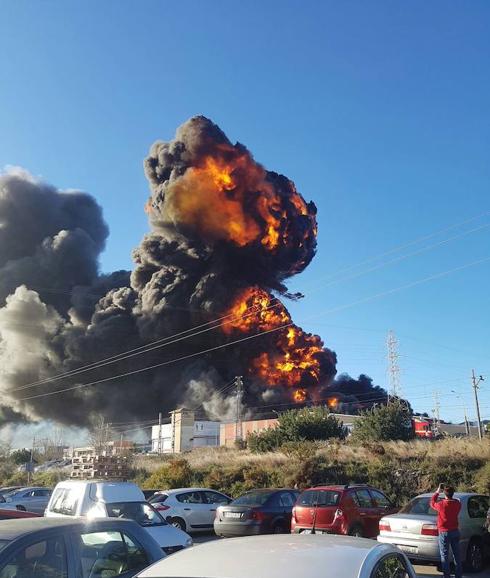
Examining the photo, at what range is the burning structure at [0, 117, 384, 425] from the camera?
6297 cm

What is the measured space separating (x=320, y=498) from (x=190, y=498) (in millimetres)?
5289

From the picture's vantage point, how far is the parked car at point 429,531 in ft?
32.1

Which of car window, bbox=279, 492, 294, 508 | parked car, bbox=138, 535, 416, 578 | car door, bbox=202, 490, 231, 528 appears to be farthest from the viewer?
car door, bbox=202, 490, 231, 528

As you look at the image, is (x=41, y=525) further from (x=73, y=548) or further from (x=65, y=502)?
(x=65, y=502)

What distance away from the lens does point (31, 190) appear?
3049 inches

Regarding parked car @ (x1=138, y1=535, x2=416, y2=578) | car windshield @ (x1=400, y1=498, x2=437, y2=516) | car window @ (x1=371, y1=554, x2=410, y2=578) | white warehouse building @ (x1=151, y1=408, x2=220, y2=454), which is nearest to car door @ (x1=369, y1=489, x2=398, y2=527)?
car windshield @ (x1=400, y1=498, x2=437, y2=516)

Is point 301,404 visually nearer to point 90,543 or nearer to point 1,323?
point 1,323

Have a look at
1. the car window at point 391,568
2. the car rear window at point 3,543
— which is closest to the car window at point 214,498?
the car rear window at point 3,543

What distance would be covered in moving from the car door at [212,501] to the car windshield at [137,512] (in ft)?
21.4

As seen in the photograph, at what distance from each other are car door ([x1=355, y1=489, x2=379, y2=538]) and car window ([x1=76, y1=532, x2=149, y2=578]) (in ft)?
26.9

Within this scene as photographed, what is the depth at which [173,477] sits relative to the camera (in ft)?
83.5

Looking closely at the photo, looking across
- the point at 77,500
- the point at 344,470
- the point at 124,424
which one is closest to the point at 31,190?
the point at 124,424

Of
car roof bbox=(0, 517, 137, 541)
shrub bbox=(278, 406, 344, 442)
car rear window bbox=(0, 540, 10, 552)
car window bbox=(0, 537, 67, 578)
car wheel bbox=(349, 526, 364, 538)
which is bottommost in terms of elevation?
car wheel bbox=(349, 526, 364, 538)

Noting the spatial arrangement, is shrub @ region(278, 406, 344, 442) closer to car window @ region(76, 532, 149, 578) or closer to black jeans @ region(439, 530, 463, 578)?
black jeans @ region(439, 530, 463, 578)
